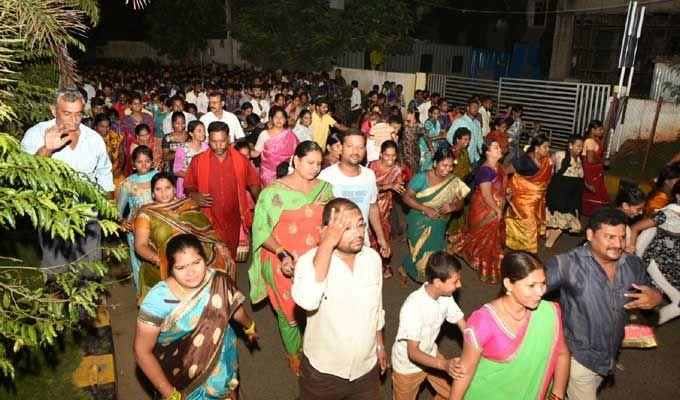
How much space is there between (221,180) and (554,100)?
444 inches

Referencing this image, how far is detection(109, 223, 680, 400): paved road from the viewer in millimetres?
4578

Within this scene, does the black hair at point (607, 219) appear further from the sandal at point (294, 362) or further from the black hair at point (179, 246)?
the sandal at point (294, 362)

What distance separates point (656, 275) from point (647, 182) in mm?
6768

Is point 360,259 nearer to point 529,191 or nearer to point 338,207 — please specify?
point 338,207

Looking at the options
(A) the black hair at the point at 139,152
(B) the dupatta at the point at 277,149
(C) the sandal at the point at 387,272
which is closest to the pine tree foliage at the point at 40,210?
(A) the black hair at the point at 139,152

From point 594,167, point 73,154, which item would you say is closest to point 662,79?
point 594,167

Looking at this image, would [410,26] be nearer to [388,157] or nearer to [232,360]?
[388,157]

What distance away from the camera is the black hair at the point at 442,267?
132 inches

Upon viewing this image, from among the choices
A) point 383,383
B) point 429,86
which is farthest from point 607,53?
point 383,383

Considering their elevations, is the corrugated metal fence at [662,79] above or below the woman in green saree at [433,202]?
above

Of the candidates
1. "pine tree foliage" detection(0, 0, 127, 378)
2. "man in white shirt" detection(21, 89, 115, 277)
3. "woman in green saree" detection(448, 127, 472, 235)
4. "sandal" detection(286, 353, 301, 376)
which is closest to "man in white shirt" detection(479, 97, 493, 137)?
"woman in green saree" detection(448, 127, 472, 235)

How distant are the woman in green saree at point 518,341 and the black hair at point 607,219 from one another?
29.0 inches

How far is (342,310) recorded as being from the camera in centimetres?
306

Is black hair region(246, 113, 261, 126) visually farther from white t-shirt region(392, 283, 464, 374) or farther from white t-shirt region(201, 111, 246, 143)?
white t-shirt region(392, 283, 464, 374)
